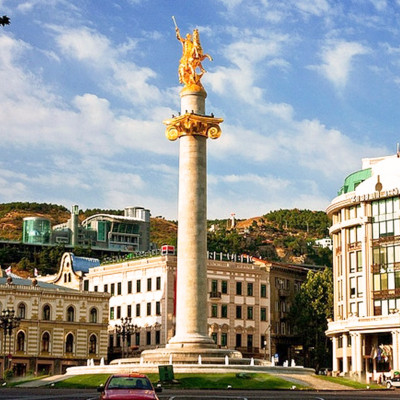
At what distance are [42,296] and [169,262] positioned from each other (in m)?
16.3

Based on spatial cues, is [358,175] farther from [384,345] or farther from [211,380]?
[211,380]

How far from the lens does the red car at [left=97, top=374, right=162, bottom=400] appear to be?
29906 mm

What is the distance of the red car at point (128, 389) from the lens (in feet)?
98.1

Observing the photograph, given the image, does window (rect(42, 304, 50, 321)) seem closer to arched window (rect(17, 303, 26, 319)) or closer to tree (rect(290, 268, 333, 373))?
arched window (rect(17, 303, 26, 319))

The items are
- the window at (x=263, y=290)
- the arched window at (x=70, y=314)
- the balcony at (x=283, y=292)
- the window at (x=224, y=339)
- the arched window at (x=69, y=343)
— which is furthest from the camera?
the balcony at (x=283, y=292)

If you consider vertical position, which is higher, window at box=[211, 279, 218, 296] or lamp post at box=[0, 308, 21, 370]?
window at box=[211, 279, 218, 296]

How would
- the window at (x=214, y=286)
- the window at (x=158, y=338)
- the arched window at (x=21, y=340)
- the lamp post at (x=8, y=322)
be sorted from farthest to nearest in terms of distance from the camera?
the window at (x=214, y=286) → the window at (x=158, y=338) → the arched window at (x=21, y=340) → the lamp post at (x=8, y=322)

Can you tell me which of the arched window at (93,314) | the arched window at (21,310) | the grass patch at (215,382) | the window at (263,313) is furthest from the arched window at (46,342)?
the grass patch at (215,382)

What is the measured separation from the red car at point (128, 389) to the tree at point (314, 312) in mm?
87495

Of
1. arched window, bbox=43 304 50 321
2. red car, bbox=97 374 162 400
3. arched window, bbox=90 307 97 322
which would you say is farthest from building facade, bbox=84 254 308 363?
red car, bbox=97 374 162 400

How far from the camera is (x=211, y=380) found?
61438 millimetres

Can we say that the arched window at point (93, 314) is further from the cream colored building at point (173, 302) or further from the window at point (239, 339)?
the window at point (239, 339)

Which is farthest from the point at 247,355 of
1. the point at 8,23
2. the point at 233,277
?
the point at 8,23

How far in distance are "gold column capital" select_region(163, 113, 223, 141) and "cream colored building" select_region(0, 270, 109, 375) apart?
121 ft
